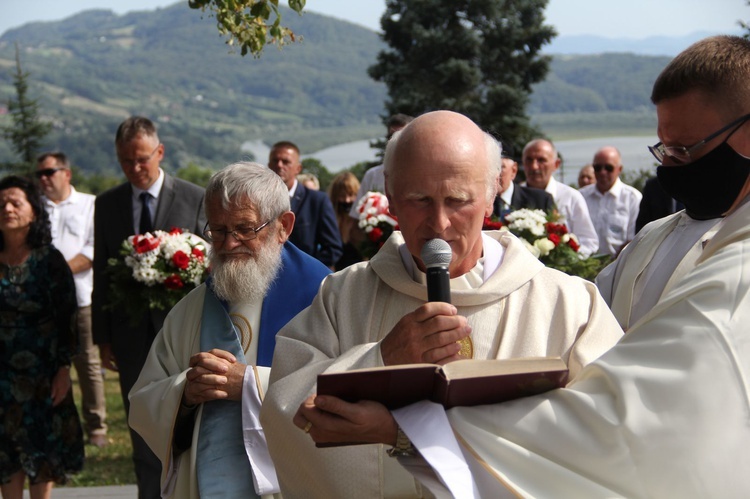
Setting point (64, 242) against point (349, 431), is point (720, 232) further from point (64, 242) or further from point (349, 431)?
point (64, 242)

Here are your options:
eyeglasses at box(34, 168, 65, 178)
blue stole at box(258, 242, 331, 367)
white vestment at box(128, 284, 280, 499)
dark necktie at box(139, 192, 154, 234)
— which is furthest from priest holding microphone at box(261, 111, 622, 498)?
eyeglasses at box(34, 168, 65, 178)

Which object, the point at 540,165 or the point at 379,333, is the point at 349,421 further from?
the point at 540,165

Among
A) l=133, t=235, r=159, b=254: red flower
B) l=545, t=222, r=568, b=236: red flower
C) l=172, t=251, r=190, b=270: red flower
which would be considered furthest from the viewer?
l=545, t=222, r=568, b=236: red flower

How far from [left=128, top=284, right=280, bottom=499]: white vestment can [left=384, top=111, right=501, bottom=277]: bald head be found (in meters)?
1.35

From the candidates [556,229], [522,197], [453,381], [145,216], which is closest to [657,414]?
[453,381]

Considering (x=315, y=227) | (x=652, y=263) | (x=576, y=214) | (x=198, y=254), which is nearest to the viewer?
(x=652, y=263)

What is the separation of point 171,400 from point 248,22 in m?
2.29

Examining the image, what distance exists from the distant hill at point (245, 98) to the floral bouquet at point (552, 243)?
6265 centimetres

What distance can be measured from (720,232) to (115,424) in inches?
331

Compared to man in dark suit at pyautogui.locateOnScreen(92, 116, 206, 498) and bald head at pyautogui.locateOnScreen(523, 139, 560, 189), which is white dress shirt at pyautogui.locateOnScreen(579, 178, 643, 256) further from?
man in dark suit at pyautogui.locateOnScreen(92, 116, 206, 498)

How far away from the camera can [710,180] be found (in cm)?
294

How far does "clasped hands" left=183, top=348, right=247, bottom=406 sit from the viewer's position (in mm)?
4160

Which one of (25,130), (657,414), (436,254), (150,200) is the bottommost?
(25,130)

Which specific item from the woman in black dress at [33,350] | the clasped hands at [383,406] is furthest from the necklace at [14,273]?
the clasped hands at [383,406]
